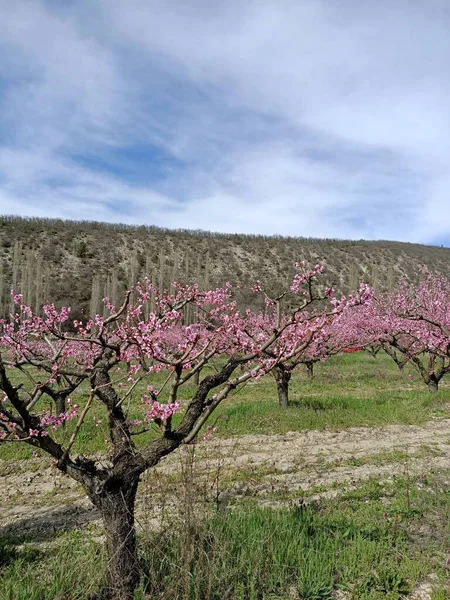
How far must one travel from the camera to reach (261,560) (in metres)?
4.13

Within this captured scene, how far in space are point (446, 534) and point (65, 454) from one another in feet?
13.7

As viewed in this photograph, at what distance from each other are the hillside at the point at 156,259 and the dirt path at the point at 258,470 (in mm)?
35441

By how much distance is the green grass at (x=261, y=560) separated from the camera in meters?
3.75

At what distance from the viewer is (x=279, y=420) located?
11914mm

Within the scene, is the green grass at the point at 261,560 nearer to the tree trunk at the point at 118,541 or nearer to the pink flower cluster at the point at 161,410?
the tree trunk at the point at 118,541

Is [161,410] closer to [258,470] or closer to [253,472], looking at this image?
[253,472]

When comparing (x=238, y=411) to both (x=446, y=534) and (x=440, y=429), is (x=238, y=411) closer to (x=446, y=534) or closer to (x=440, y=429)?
(x=440, y=429)

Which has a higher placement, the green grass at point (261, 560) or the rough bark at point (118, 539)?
the rough bark at point (118, 539)

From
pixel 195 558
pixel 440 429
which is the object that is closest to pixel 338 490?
pixel 195 558

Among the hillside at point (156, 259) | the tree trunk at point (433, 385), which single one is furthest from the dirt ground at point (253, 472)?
the hillside at point (156, 259)

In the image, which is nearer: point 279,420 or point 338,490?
point 338,490

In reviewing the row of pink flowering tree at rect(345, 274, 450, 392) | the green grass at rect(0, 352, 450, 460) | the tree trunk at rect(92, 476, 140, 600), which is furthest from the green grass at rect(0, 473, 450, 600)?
the row of pink flowering tree at rect(345, 274, 450, 392)

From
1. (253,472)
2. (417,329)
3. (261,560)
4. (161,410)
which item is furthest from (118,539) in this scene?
(417,329)

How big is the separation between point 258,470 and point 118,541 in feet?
16.3
